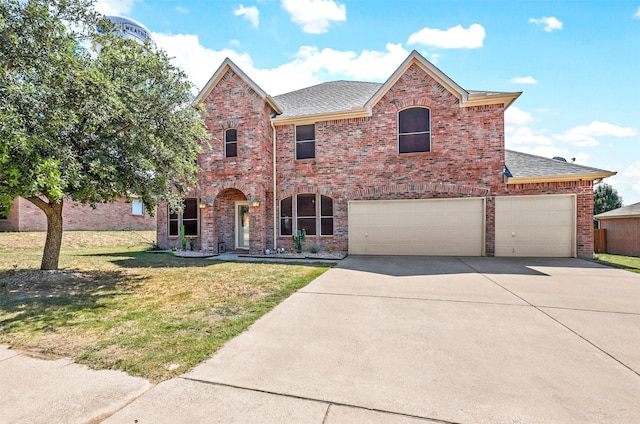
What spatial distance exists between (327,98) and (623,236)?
54.8 feet

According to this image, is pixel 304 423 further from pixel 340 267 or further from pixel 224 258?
pixel 224 258

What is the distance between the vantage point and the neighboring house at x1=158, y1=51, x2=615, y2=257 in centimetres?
1120

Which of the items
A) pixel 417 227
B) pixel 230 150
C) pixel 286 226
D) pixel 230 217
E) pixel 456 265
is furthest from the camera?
pixel 230 217

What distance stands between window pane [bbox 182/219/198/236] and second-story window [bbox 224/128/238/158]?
3.96m

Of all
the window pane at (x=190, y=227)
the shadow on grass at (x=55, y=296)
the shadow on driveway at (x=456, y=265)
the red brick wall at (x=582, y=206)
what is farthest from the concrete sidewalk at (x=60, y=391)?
the red brick wall at (x=582, y=206)

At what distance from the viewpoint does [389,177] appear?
1230 centimetres

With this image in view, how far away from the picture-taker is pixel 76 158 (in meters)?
6.45

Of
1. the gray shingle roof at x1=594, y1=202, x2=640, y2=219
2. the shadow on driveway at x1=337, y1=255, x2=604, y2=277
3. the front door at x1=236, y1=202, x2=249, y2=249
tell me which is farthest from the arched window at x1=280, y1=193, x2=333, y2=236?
the gray shingle roof at x1=594, y1=202, x2=640, y2=219

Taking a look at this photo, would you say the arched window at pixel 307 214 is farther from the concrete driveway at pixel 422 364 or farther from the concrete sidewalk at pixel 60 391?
the concrete sidewalk at pixel 60 391

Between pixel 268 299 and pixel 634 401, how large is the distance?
A: 4994 millimetres

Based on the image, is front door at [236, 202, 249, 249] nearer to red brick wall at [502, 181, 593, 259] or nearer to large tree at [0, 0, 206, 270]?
large tree at [0, 0, 206, 270]

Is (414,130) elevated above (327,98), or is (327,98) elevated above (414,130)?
(327,98)

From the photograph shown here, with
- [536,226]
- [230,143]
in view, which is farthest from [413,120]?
[230,143]

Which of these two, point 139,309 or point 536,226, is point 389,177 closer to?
point 536,226
